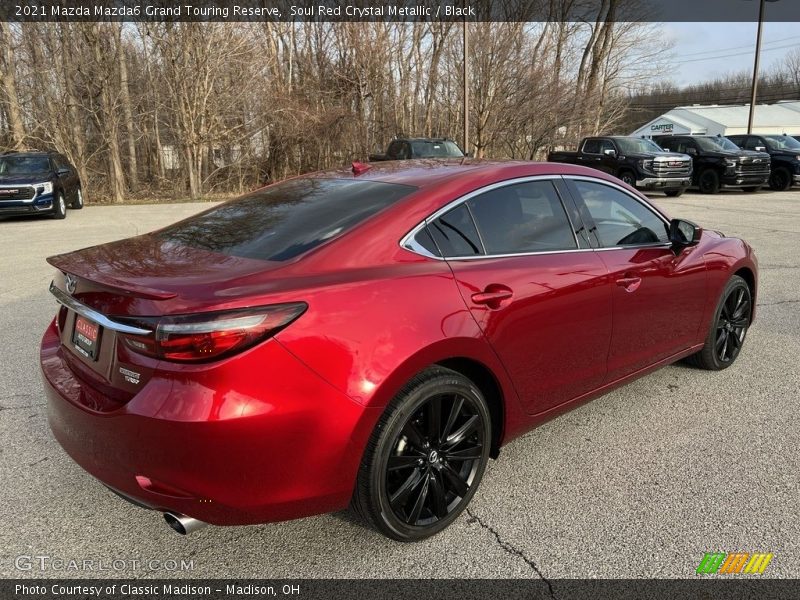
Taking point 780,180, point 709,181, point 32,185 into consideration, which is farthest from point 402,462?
point 780,180

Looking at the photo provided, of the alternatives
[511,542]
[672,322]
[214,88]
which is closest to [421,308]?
[511,542]

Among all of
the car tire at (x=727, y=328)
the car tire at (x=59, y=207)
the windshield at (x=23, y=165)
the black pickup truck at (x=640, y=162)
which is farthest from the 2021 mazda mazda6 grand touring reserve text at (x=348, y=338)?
the black pickup truck at (x=640, y=162)

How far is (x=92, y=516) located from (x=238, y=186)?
23808mm

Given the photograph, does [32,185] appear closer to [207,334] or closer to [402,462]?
[207,334]

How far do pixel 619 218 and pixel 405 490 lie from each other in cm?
220

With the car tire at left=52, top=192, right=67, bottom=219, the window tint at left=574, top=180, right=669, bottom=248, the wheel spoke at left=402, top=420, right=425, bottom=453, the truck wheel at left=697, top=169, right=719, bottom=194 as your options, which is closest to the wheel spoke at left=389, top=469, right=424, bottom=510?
the wheel spoke at left=402, top=420, right=425, bottom=453

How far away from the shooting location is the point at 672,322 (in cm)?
388

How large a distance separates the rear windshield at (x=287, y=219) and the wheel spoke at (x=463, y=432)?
103cm

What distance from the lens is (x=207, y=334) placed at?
82.1 inches

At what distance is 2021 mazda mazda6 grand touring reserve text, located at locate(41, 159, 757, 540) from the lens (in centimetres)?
212

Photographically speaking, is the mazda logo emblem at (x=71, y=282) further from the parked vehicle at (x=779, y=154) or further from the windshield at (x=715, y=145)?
the parked vehicle at (x=779, y=154)

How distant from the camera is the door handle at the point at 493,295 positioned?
272 cm

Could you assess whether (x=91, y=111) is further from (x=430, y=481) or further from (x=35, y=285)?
(x=430, y=481)

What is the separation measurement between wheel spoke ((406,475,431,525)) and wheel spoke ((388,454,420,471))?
0.36 feet
